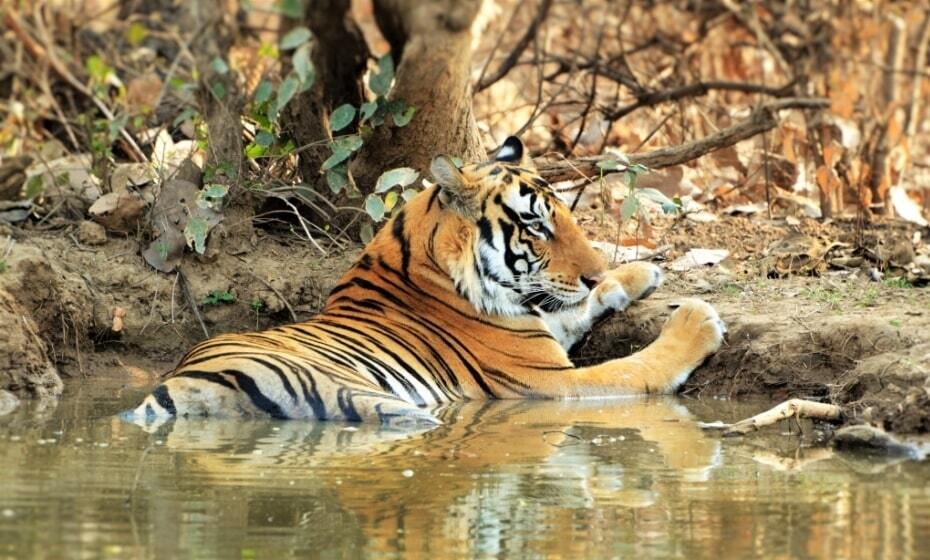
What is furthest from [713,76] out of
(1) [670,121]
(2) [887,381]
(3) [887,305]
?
(2) [887,381]

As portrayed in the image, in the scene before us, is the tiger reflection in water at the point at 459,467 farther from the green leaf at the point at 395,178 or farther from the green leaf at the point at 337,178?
the green leaf at the point at 337,178

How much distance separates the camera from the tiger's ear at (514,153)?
7.22 metres

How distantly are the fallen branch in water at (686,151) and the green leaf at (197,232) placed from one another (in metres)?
1.95

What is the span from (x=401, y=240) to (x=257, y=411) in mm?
1442

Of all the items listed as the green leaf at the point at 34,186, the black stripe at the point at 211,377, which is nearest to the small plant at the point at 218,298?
the green leaf at the point at 34,186

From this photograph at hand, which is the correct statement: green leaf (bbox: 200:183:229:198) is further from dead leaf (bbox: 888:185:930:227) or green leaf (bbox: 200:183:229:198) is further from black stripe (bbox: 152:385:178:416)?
dead leaf (bbox: 888:185:930:227)

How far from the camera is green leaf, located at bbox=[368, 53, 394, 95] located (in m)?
7.55

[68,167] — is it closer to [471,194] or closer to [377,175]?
[377,175]

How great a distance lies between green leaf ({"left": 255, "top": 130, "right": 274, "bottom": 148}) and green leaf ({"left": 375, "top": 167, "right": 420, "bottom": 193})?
74 centimetres

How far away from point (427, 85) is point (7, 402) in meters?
2.75

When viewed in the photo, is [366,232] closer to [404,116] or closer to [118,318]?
[404,116]

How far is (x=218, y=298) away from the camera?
765 cm

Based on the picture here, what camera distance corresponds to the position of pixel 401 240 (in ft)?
22.6

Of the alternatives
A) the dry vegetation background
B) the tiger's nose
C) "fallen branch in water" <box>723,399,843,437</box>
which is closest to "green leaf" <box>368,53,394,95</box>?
the dry vegetation background
